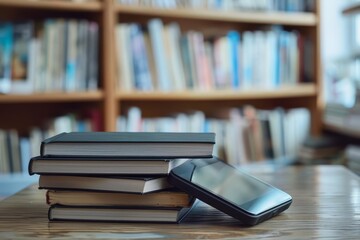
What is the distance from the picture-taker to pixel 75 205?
0.75 m

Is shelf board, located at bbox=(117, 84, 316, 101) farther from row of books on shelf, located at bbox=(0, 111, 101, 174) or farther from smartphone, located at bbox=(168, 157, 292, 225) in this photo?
smartphone, located at bbox=(168, 157, 292, 225)

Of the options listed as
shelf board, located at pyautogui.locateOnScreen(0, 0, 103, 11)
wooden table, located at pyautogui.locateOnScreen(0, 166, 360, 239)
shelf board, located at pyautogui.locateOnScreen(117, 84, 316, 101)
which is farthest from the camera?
shelf board, located at pyautogui.locateOnScreen(117, 84, 316, 101)

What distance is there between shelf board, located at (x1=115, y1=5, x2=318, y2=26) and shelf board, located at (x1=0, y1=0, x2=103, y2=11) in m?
0.09

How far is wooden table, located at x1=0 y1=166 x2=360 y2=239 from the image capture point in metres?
0.67

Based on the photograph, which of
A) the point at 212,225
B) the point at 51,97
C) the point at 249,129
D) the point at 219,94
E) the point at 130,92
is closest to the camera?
the point at 212,225

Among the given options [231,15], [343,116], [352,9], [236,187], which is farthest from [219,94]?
[236,187]

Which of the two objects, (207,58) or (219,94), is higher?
(207,58)

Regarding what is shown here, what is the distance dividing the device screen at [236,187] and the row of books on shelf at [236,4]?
126cm

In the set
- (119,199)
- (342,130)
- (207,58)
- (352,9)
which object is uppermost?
(352,9)

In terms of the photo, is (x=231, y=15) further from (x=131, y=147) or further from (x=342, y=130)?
(x=131, y=147)

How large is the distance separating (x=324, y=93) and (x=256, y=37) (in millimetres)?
497

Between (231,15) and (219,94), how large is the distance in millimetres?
328

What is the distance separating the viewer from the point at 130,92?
195 cm

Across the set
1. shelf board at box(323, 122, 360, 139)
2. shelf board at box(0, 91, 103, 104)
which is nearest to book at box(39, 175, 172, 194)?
shelf board at box(0, 91, 103, 104)
